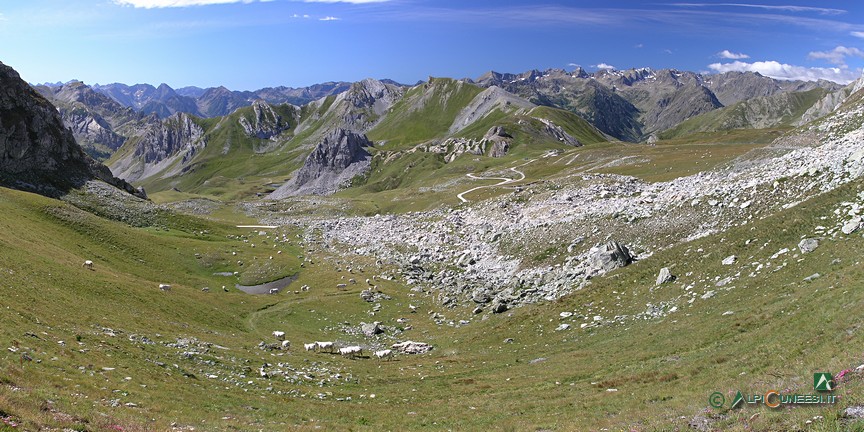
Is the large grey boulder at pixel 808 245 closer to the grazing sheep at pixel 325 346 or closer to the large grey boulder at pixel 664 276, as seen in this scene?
the large grey boulder at pixel 664 276

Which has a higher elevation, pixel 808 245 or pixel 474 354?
pixel 808 245

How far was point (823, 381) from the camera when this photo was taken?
53.7ft

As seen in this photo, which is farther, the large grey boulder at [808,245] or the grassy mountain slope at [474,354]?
the large grey boulder at [808,245]

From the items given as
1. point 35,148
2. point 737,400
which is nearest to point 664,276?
point 737,400

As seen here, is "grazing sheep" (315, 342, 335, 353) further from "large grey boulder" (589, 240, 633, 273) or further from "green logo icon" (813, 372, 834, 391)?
"green logo icon" (813, 372, 834, 391)

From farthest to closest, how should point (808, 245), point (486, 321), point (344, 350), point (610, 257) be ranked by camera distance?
point (610, 257) → point (486, 321) → point (344, 350) → point (808, 245)

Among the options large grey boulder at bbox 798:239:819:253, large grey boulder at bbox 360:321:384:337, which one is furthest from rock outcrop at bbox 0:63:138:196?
large grey boulder at bbox 798:239:819:253

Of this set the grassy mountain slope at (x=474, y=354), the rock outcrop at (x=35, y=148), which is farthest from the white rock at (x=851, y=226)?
the rock outcrop at (x=35, y=148)

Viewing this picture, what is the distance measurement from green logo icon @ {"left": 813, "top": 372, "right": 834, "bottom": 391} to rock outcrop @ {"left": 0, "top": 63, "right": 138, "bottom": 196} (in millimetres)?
116617

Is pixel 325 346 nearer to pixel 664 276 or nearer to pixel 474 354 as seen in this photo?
pixel 474 354

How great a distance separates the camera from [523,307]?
48938 millimetres

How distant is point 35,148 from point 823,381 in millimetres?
130234

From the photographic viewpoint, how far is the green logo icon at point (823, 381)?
16.1m

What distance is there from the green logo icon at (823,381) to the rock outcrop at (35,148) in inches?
4591
